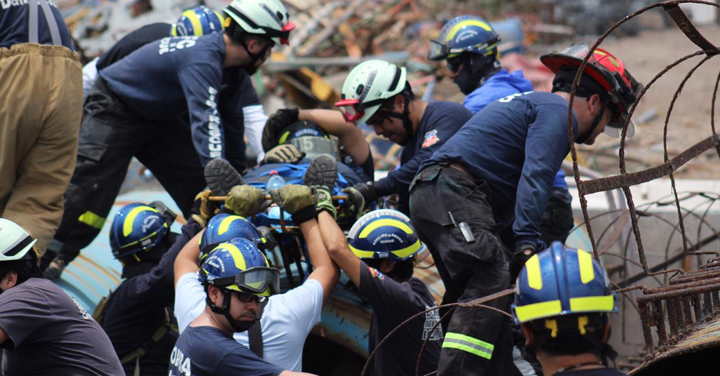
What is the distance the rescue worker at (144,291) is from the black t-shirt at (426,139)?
3.96 feet

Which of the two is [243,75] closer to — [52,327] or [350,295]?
[350,295]

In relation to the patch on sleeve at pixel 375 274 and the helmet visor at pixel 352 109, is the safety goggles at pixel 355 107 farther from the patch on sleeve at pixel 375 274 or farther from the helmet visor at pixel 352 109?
the patch on sleeve at pixel 375 274

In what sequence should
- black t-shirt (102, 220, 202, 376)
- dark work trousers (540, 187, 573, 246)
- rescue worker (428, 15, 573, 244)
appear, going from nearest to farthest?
black t-shirt (102, 220, 202, 376) → dark work trousers (540, 187, 573, 246) → rescue worker (428, 15, 573, 244)

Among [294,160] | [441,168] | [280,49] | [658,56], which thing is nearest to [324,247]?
[441,168]

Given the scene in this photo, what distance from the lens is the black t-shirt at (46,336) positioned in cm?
389

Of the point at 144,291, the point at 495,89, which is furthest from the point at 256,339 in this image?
the point at 495,89

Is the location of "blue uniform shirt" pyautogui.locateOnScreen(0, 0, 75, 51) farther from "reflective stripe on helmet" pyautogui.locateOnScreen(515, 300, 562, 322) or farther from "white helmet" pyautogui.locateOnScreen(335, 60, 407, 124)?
"reflective stripe on helmet" pyautogui.locateOnScreen(515, 300, 562, 322)

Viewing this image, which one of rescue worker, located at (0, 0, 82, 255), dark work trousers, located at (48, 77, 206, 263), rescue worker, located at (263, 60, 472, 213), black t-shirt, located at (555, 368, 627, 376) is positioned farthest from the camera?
dark work trousers, located at (48, 77, 206, 263)

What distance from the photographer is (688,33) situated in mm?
4168

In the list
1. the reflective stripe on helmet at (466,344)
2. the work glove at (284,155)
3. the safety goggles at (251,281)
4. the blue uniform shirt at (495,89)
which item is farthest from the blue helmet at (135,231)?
the blue uniform shirt at (495,89)

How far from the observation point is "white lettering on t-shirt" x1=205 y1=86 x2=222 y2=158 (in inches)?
230

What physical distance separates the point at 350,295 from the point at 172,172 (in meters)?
2.06

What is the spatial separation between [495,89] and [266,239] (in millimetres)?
2609

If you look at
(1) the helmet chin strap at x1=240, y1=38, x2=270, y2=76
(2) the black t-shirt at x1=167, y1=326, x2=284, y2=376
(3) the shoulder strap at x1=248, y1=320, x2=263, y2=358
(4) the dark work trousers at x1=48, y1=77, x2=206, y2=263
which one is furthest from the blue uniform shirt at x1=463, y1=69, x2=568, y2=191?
(2) the black t-shirt at x1=167, y1=326, x2=284, y2=376
